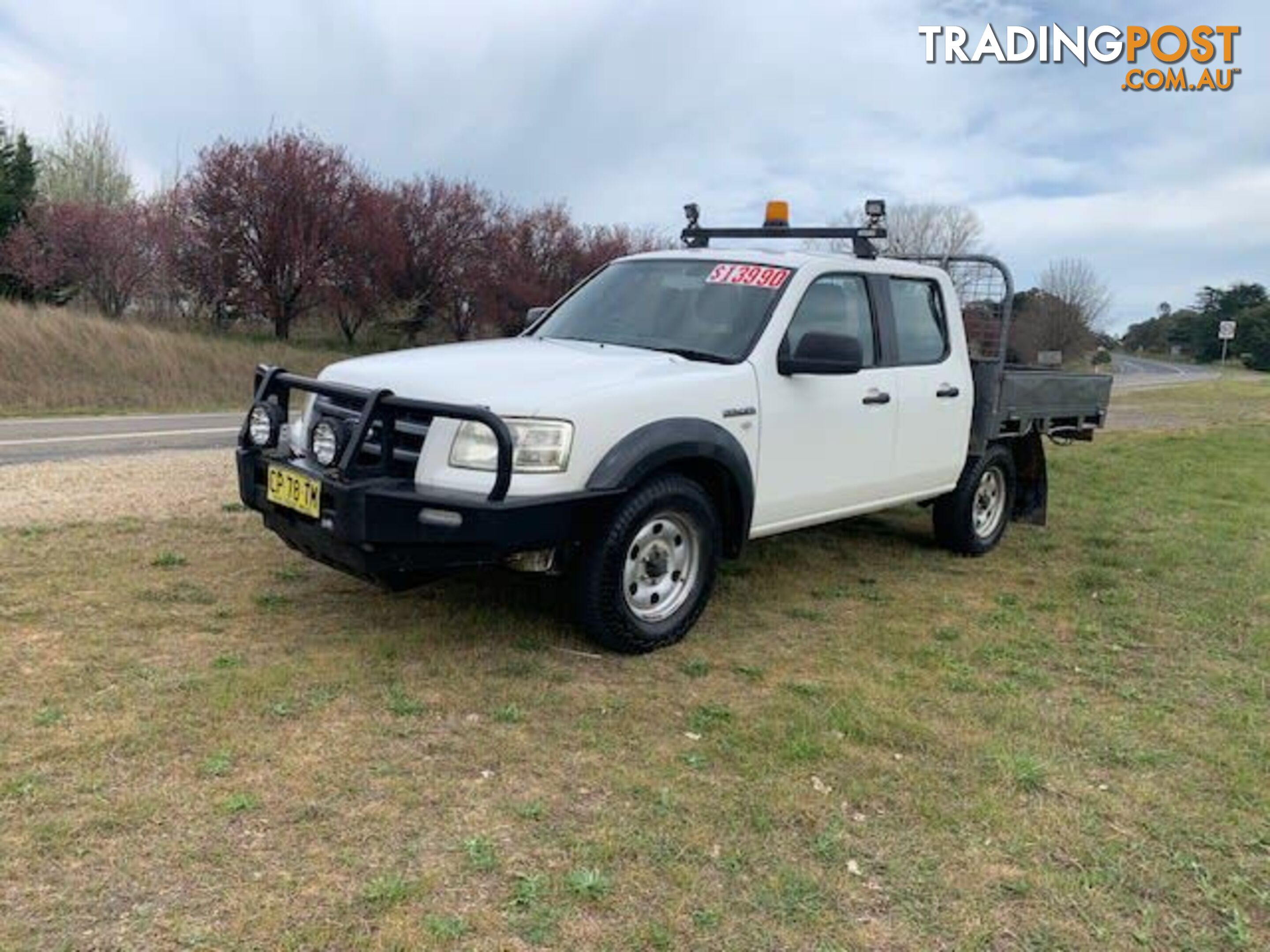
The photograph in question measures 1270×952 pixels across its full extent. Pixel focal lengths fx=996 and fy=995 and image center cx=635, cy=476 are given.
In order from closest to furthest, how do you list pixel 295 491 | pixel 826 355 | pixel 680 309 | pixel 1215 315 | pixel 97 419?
pixel 295 491 → pixel 826 355 → pixel 680 309 → pixel 97 419 → pixel 1215 315

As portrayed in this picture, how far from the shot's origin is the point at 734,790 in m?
3.23

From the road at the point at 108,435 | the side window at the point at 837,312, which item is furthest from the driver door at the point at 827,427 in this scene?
the road at the point at 108,435

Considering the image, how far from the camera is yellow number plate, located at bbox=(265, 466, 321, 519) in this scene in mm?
3936

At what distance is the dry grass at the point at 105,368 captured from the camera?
16953mm

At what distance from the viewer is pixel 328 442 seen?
161 inches

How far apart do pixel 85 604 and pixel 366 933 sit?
2.98m

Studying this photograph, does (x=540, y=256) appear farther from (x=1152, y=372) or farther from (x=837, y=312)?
(x=1152, y=372)

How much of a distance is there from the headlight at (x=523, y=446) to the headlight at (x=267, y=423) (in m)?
1.09

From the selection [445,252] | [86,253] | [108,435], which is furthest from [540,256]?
[108,435]

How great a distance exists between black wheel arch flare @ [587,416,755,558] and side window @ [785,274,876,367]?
2.39 feet

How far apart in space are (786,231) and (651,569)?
2765 mm

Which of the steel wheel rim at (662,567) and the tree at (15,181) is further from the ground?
the tree at (15,181)

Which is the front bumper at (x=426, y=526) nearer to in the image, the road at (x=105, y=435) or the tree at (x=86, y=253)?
the road at (x=105, y=435)

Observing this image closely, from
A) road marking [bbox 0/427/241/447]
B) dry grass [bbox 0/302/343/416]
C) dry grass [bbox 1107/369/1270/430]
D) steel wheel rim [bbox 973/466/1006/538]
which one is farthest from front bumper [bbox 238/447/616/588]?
dry grass [bbox 1107/369/1270/430]
